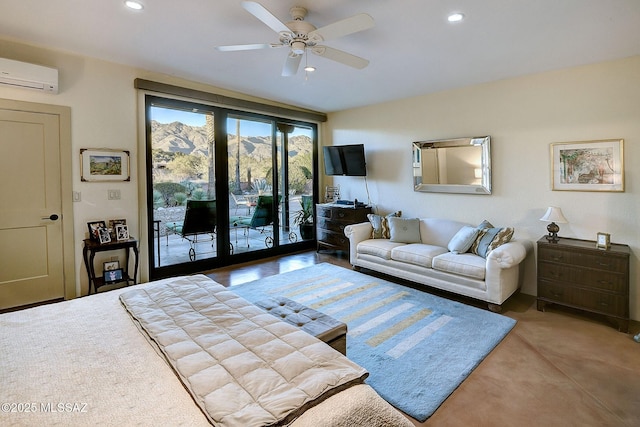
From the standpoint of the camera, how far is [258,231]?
221 inches

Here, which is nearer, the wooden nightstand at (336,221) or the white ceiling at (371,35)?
the white ceiling at (371,35)

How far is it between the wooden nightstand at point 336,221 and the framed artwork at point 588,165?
8.75ft

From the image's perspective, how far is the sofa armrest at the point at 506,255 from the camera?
3287 millimetres

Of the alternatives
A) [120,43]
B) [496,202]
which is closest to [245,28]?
[120,43]

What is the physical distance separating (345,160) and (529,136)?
8.92 ft

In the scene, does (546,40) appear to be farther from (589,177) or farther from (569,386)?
(569,386)

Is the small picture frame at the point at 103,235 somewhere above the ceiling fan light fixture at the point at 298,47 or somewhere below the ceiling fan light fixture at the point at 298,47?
below

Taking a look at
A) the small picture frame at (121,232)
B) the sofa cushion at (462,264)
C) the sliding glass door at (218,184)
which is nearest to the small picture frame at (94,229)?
the small picture frame at (121,232)

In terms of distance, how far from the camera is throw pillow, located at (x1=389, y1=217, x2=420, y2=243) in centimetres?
461

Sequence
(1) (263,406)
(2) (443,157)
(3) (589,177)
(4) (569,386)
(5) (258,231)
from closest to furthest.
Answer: (1) (263,406)
(4) (569,386)
(3) (589,177)
(2) (443,157)
(5) (258,231)

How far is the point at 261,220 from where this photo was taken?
559cm

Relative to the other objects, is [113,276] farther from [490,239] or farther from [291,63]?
[490,239]

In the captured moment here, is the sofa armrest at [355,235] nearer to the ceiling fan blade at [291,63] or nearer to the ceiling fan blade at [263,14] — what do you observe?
the ceiling fan blade at [291,63]

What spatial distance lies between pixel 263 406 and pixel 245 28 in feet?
9.39
